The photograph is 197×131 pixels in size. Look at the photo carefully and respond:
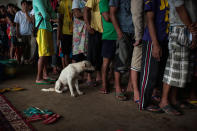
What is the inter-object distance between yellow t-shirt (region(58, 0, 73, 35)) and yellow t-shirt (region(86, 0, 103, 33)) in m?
0.94

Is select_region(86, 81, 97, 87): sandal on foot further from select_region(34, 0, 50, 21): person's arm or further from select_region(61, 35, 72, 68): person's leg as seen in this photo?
select_region(34, 0, 50, 21): person's arm

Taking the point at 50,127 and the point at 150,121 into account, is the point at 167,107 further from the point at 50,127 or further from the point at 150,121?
the point at 50,127

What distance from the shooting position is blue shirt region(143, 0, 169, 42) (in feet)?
7.38

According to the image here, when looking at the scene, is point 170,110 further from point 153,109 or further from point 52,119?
point 52,119

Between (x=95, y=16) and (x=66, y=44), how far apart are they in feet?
4.24

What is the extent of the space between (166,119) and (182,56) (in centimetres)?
82

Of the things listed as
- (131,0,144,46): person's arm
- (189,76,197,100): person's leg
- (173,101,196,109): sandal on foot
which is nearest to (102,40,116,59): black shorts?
(131,0,144,46): person's arm

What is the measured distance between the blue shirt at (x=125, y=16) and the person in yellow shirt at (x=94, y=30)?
625mm

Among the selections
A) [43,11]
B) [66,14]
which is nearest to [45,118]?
[43,11]

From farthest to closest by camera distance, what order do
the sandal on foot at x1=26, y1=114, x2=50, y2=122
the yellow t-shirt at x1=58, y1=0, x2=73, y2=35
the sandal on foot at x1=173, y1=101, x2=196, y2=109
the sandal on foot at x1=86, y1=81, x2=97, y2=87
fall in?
1. the yellow t-shirt at x1=58, y1=0, x2=73, y2=35
2. the sandal on foot at x1=86, y1=81, x2=97, y2=87
3. the sandal on foot at x1=173, y1=101, x2=196, y2=109
4. the sandal on foot at x1=26, y1=114, x2=50, y2=122

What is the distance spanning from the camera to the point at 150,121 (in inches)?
87.9

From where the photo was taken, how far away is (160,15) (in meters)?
2.30

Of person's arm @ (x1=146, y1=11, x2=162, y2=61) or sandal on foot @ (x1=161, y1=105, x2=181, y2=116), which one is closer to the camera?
person's arm @ (x1=146, y1=11, x2=162, y2=61)

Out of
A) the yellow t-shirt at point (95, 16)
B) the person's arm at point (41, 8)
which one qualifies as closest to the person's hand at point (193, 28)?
the yellow t-shirt at point (95, 16)
